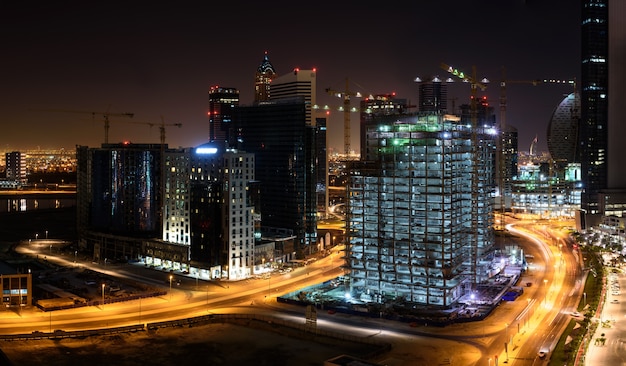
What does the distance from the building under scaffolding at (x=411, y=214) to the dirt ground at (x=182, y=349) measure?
17326mm

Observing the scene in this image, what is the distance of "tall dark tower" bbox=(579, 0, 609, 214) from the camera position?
12900 centimetres

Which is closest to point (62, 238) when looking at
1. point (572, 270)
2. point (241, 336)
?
point (241, 336)

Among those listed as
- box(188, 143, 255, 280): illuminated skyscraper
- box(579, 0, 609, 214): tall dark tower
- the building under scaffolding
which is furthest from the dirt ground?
box(579, 0, 609, 214): tall dark tower

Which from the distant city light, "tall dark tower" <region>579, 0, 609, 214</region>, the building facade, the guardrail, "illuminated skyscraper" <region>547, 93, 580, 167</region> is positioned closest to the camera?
the guardrail

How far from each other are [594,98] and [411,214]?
77.7m

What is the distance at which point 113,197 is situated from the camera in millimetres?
107750

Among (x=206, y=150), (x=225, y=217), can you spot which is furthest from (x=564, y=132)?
(x=225, y=217)

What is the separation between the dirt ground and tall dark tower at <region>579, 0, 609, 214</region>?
93.7m

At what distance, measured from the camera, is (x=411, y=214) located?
7188cm

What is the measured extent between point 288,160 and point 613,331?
58386 mm

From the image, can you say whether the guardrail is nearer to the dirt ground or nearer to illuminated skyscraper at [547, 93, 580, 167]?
Answer: the dirt ground

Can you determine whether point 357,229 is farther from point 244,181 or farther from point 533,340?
point 533,340

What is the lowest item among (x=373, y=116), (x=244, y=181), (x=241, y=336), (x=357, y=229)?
(x=241, y=336)

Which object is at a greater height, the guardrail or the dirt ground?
the guardrail
